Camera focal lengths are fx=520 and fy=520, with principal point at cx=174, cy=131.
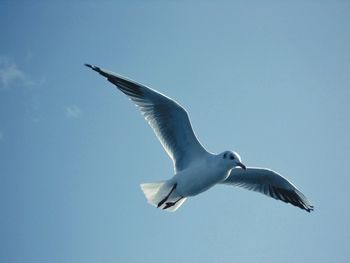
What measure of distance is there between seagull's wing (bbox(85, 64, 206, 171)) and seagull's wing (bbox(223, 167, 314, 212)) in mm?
1302

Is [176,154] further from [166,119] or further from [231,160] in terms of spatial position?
[231,160]

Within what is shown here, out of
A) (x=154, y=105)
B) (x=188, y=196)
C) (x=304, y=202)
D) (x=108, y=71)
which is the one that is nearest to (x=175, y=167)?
(x=188, y=196)

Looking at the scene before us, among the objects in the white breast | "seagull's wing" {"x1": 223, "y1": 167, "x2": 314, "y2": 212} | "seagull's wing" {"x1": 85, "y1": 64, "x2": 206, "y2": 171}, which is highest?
"seagull's wing" {"x1": 85, "y1": 64, "x2": 206, "y2": 171}

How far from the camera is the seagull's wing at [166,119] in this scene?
771cm

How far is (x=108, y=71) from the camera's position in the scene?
25.7 feet

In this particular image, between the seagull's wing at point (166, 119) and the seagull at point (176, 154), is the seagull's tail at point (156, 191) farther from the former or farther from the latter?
Answer: the seagull's wing at point (166, 119)

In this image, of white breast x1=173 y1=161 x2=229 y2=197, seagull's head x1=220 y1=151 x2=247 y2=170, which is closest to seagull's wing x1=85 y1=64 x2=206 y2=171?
white breast x1=173 y1=161 x2=229 y2=197

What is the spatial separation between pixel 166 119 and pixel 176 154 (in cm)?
62

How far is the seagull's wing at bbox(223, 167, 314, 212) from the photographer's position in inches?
353

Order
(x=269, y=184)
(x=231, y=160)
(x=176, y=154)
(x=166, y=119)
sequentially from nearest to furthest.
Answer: (x=231, y=160)
(x=166, y=119)
(x=176, y=154)
(x=269, y=184)

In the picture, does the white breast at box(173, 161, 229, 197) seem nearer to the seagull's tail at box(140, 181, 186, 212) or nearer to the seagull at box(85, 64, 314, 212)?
the seagull at box(85, 64, 314, 212)

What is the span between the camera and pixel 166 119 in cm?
788

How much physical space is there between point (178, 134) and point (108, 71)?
1.42 m

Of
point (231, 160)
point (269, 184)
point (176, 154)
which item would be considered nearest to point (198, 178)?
point (231, 160)
